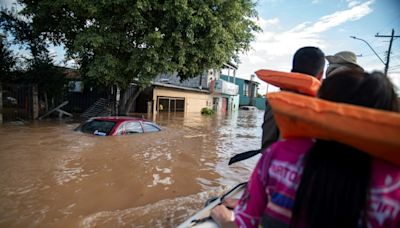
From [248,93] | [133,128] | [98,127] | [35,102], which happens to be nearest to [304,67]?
[133,128]

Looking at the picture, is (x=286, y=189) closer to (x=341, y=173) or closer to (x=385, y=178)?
(x=341, y=173)

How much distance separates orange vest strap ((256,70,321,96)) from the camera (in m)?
1.88

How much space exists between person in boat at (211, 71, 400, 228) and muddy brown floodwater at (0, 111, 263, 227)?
11.2 ft

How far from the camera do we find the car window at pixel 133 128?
387 inches

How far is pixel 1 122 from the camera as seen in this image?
493 inches

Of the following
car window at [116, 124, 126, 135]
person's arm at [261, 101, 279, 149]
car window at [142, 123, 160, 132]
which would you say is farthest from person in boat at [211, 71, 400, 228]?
car window at [142, 123, 160, 132]

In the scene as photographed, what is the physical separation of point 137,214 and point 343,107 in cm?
411

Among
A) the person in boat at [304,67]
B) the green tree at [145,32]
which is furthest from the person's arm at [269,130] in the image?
the green tree at [145,32]

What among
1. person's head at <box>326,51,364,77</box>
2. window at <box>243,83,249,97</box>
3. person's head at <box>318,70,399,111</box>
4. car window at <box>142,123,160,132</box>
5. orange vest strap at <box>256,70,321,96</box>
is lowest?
car window at <box>142,123,160,132</box>

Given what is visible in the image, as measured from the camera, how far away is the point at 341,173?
1059mm

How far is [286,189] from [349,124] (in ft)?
1.21

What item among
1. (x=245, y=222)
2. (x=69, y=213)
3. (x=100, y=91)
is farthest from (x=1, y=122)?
(x=245, y=222)

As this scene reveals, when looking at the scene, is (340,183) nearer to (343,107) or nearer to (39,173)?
(343,107)

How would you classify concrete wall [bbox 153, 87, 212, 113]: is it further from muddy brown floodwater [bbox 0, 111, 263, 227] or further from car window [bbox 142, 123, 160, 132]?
muddy brown floodwater [bbox 0, 111, 263, 227]
